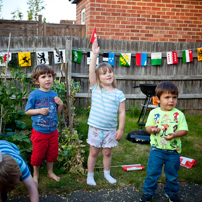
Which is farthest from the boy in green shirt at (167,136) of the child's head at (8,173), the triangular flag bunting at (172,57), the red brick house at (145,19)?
the red brick house at (145,19)

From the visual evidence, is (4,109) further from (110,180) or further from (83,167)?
(110,180)

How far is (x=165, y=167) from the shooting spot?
93.6 inches

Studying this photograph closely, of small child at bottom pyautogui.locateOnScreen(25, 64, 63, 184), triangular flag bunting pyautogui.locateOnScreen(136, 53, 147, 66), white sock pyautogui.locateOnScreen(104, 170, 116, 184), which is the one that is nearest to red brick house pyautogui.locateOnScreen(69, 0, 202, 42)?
triangular flag bunting pyautogui.locateOnScreen(136, 53, 147, 66)

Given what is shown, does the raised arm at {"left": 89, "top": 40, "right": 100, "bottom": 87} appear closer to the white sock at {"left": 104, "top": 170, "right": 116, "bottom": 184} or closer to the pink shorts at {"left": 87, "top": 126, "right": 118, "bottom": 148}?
the pink shorts at {"left": 87, "top": 126, "right": 118, "bottom": 148}

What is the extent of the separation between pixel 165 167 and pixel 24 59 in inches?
193

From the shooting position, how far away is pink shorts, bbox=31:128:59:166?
2696mm

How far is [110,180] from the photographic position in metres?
2.90

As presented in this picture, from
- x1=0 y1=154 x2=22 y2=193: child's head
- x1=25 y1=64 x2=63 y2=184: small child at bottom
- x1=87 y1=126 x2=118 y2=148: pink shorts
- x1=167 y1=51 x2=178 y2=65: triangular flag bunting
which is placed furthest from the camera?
x1=167 y1=51 x2=178 y2=65: triangular flag bunting

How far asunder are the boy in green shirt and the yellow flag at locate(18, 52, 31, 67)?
460cm

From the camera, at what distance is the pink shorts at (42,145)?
2.70 meters

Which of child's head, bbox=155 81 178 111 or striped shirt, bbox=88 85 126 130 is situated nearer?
child's head, bbox=155 81 178 111

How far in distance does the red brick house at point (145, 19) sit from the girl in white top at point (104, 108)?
15.1 ft

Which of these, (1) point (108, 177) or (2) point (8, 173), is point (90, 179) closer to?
(1) point (108, 177)

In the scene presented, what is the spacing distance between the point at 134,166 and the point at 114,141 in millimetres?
743
